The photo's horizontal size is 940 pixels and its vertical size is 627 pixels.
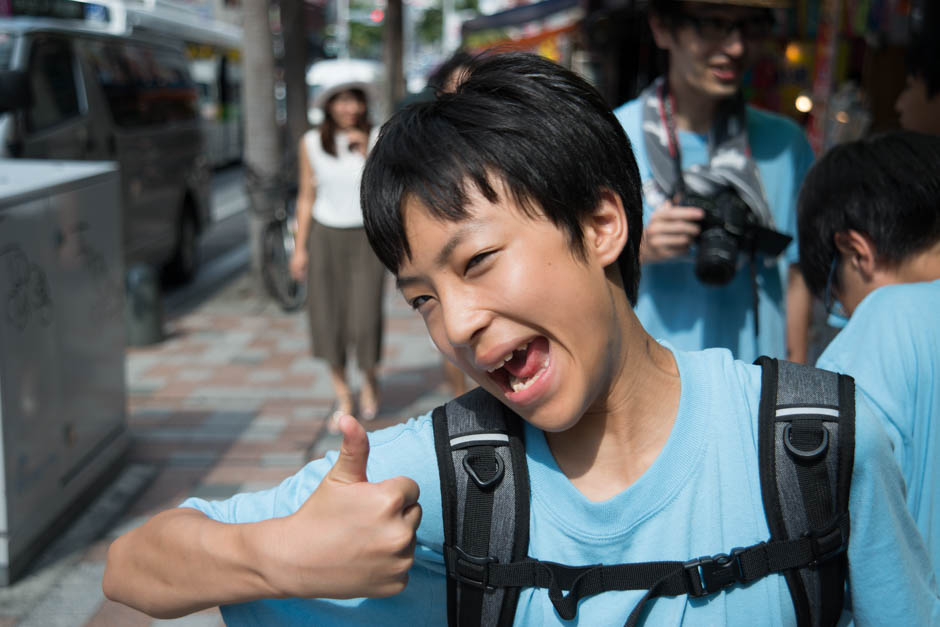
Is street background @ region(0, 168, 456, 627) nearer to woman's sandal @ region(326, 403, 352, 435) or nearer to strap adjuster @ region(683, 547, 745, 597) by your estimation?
woman's sandal @ region(326, 403, 352, 435)

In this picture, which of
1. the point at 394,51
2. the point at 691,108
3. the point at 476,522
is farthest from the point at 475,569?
the point at 394,51

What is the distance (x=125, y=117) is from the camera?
8812 mm

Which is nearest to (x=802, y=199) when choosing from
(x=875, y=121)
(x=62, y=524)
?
(x=62, y=524)

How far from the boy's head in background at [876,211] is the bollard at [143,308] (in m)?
6.30

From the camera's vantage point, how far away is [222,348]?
7.50m

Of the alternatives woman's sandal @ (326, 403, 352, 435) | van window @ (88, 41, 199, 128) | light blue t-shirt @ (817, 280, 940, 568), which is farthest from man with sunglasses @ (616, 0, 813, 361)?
van window @ (88, 41, 199, 128)

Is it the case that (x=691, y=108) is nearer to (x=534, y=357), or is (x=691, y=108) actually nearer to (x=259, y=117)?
(x=534, y=357)

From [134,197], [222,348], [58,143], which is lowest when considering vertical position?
[222,348]

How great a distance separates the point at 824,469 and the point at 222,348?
6725mm

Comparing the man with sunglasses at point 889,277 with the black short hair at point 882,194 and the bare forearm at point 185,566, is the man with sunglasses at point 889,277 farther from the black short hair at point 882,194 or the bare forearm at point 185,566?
the bare forearm at point 185,566

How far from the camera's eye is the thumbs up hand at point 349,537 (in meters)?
1.03

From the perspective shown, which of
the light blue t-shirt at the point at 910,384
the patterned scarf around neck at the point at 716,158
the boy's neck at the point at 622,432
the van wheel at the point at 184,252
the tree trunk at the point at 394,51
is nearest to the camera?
the boy's neck at the point at 622,432

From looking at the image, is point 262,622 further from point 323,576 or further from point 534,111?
point 534,111

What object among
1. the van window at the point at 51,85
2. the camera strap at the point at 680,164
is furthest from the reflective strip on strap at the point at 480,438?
the van window at the point at 51,85
